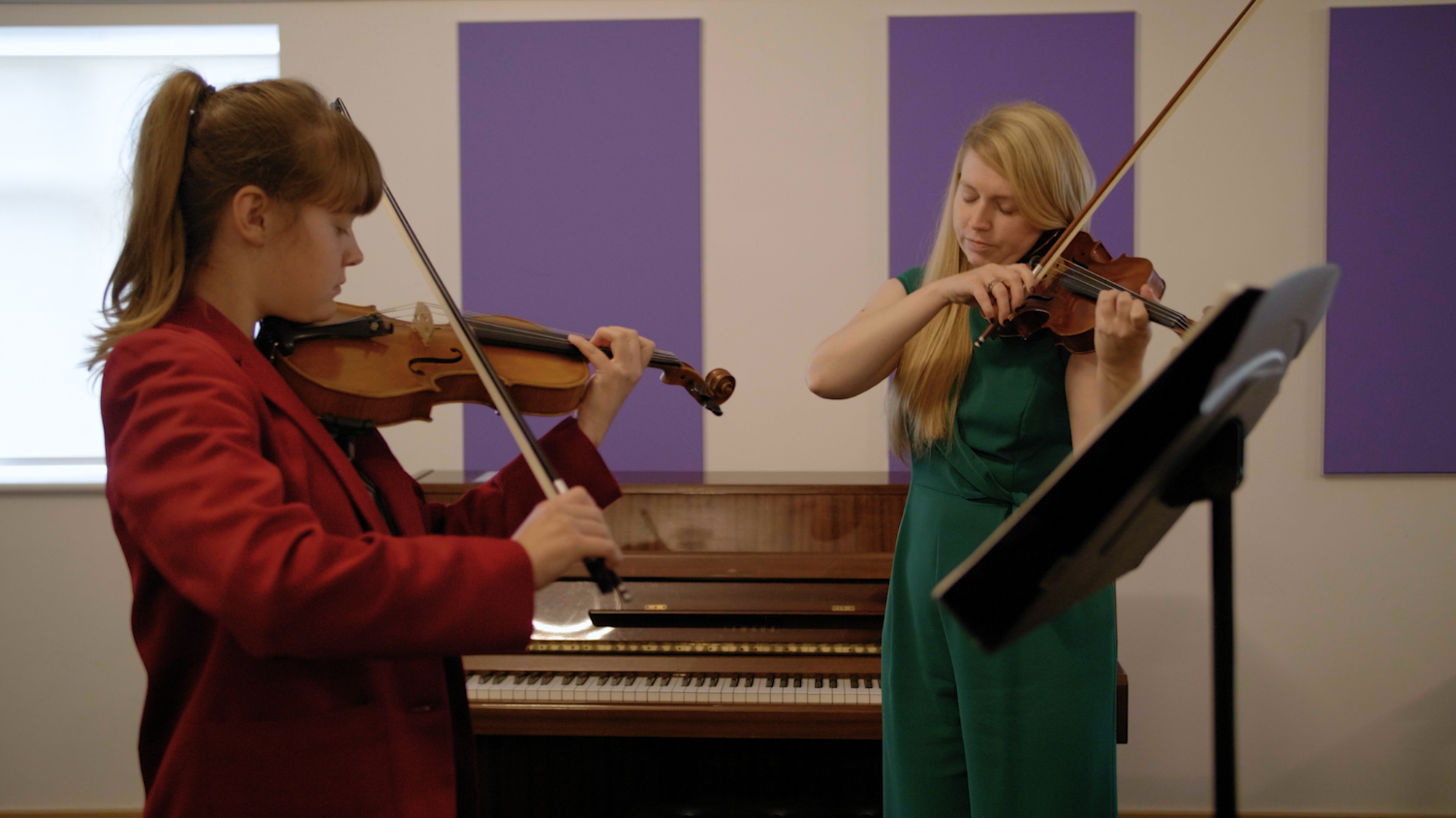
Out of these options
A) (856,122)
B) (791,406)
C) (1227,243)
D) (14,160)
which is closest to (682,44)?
(856,122)

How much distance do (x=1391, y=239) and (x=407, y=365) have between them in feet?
9.16

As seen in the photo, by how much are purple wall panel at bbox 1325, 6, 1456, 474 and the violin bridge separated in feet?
8.34

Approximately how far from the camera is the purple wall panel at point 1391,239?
2.67 m

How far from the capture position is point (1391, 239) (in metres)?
2.71

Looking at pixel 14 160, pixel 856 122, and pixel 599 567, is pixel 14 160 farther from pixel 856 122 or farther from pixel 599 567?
pixel 599 567

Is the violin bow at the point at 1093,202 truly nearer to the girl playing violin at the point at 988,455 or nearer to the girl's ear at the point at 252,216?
the girl playing violin at the point at 988,455

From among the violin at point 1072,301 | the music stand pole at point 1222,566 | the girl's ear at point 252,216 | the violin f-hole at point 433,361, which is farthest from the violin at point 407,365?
the music stand pole at point 1222,566

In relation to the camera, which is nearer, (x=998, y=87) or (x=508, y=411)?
(x=508, y=411)

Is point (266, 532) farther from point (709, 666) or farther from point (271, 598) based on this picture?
point (709, 666)

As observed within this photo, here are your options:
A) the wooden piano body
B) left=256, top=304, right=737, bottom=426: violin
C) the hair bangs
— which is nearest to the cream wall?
the wooden piano body

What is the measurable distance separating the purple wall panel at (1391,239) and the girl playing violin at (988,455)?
5.52 feet

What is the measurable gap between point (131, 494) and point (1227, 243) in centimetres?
280

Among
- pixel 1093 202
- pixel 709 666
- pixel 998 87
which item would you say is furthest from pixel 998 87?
pixel 709 666

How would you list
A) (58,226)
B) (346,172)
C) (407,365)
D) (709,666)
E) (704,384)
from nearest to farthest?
(346,172) < (407,365) < (704,384) < (709,666) < (58,226)
